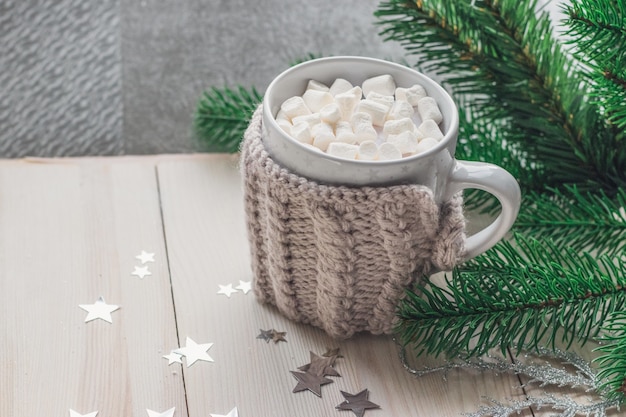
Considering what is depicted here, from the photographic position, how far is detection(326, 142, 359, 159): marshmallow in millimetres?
580

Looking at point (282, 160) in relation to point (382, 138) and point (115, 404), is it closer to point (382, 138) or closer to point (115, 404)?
point (382, 138)

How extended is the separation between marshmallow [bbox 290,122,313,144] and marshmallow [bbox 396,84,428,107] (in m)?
0.09

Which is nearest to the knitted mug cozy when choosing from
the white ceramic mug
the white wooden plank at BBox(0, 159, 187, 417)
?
the white ceramic mug

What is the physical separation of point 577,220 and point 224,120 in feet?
1.22

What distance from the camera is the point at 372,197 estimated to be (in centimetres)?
57

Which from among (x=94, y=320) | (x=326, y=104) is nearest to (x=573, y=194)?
(x=326, y=104)

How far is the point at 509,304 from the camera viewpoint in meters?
0.62

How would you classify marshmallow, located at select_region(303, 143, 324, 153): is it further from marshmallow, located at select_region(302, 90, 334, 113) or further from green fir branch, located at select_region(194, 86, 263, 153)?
green fir branch, located at select_region(194, 86, 263, 153)

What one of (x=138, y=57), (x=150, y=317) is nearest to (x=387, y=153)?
(x=150, y=317)

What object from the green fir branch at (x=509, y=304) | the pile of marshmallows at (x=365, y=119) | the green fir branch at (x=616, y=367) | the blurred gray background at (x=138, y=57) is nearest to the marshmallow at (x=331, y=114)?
the pile of marshmallows at (x=365, y=119)

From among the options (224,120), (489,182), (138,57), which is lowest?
(138,57)

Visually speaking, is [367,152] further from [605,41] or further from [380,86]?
[605,41]

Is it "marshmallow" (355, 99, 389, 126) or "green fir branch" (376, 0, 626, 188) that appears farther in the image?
"green fir branch" (376, 0, 626, 188)

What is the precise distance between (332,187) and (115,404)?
24 centimetres
